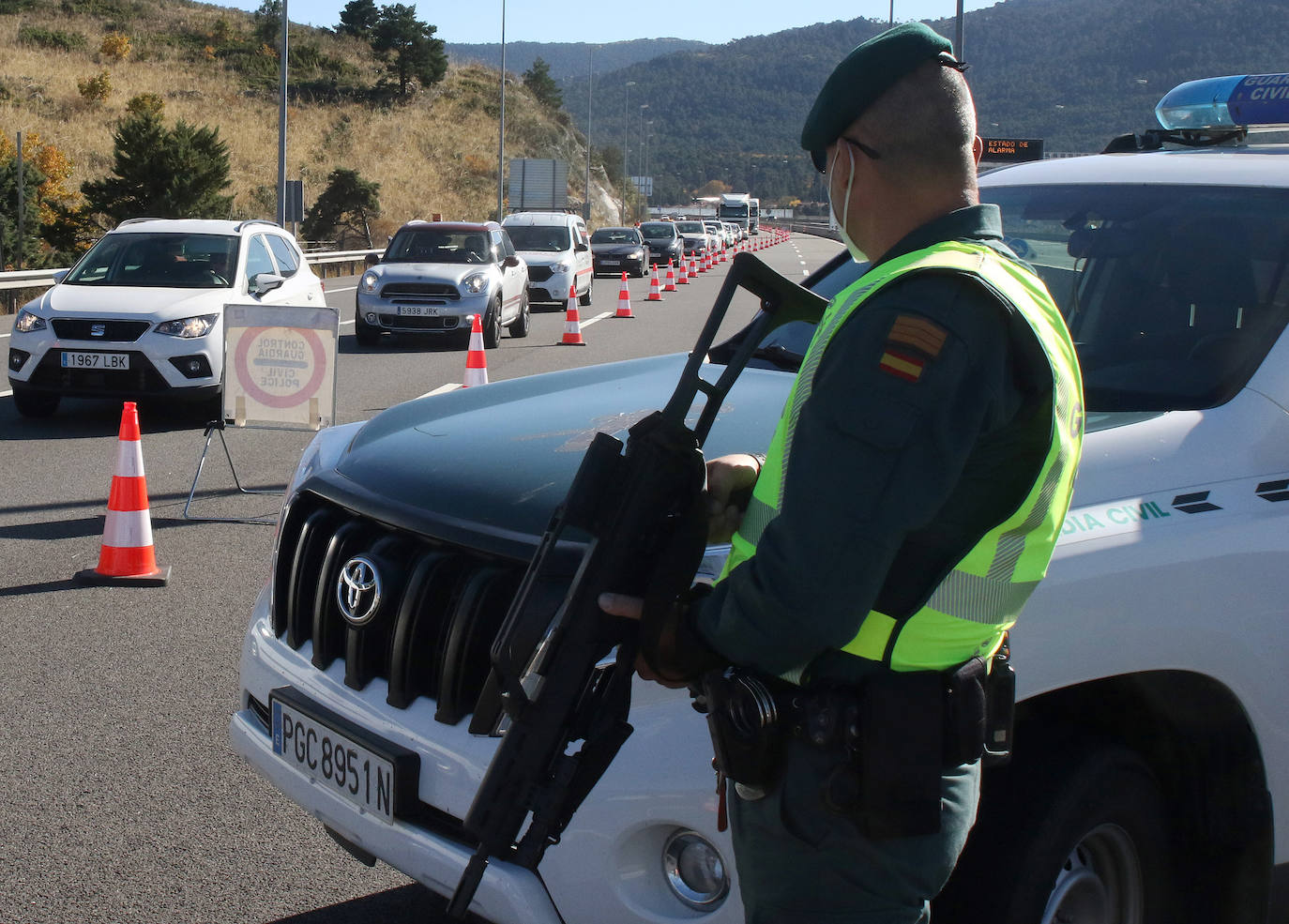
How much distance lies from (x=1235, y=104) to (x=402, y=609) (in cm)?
321

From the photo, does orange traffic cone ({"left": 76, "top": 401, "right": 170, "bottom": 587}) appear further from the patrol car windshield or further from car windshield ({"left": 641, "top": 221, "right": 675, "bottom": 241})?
car windshield ({"left": 641, "top": 221, "right": 675, "bottom": 241})

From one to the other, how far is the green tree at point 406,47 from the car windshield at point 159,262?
2639 inches

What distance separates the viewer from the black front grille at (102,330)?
10555 mm

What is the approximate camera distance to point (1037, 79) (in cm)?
10456

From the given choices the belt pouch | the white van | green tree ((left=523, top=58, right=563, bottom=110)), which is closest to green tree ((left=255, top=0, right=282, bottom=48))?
green tree ((left=523, top=58, right=563, bottom=110))

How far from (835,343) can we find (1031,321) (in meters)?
0.26

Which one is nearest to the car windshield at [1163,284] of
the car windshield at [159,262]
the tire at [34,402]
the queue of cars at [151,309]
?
the queue of cars at [151,309]

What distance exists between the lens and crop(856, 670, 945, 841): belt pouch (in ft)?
5.56

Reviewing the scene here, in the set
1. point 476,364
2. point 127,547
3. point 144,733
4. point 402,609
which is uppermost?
point 402,609

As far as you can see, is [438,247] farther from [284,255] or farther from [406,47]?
[406,47]

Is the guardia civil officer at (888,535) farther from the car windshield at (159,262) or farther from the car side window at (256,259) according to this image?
the car side window at (256,259)

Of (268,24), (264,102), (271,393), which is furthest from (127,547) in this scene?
(268,24)

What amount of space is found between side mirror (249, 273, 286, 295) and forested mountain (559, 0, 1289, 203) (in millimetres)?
13057

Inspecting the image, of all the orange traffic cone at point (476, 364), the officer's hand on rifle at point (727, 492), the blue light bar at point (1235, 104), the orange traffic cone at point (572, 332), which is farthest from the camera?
the orange traffic cone at point (572, 332)
